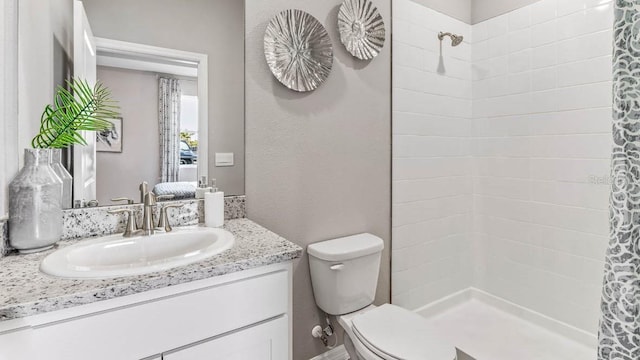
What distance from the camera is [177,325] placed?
85 cm

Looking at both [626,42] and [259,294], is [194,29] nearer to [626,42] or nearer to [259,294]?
[259,294]

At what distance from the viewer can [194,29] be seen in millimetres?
1368

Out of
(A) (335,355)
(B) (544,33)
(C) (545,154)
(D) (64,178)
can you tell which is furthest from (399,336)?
(B) (544,33)

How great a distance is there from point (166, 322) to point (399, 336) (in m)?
0.89

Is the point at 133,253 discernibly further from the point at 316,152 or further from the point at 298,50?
the point at 298,50

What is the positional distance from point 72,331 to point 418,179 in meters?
1.85

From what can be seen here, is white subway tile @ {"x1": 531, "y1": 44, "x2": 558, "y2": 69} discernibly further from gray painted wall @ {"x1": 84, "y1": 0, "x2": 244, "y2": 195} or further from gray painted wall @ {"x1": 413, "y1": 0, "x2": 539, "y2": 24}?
gray painted wall @ {"x1": 84, "y1": 0, "x2": 244, "y2": 195}

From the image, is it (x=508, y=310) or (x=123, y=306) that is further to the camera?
(x=508, y=310)

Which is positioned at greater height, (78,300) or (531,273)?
(78,300)

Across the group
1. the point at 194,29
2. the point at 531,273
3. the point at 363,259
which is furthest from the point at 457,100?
the point at 194,29

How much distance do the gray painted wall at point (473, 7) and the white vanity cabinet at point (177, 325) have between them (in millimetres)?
2000

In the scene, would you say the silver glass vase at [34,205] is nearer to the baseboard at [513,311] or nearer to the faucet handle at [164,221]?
the faucet handle at [164,221]

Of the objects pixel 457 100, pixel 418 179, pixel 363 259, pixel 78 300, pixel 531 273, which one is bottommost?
pixel 531 273

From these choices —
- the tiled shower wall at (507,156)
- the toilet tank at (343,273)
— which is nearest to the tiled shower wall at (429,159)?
the tiled shower wall at (507,156)
